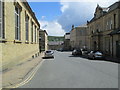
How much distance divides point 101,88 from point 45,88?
2.32 m

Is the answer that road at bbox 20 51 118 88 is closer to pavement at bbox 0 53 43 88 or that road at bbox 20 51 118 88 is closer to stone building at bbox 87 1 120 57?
pavement at bbox 0 53 43 88

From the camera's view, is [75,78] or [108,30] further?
[108,30]

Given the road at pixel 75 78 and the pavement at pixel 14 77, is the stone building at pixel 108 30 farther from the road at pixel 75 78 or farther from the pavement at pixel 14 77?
the pavement at pixel 14 77

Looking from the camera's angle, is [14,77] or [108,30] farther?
[108,30]

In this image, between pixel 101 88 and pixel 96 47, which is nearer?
pixel 101 88

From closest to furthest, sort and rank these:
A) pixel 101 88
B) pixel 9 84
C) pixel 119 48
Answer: pixel 101 88
pixel 9 84
pixel 119 48

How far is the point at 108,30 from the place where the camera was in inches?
1326

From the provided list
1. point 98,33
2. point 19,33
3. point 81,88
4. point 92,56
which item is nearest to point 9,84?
point 81,88

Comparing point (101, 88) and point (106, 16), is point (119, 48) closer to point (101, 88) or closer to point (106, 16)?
point (106, 16)

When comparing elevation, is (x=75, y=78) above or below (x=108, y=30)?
below

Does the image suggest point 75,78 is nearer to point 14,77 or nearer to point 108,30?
point 14,77

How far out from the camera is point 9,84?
8.20 metres

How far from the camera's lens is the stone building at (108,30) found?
97.3 ft

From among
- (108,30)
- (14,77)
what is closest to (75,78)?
(14,77)
